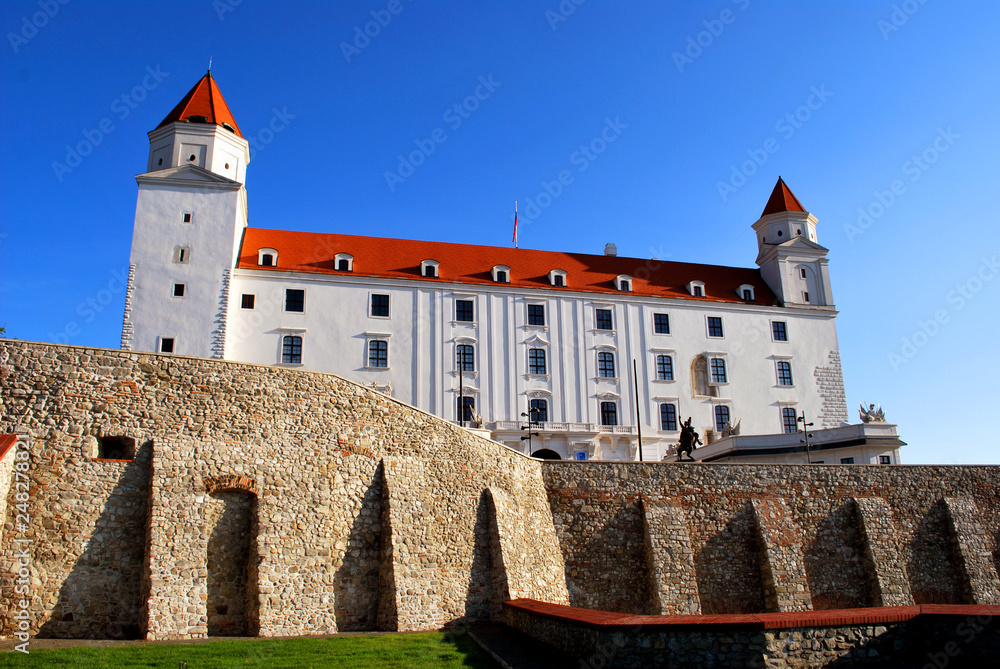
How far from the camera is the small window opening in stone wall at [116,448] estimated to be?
15.6m

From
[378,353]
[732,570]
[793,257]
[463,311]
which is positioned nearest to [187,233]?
[378,353]

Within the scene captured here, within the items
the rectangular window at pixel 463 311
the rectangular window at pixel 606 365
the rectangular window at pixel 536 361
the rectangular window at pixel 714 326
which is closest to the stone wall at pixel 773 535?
the rectangular window at pixel 606 365

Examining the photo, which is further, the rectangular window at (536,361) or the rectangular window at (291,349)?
the rectangular window at (536,361)

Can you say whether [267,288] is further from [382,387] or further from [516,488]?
[516,488]

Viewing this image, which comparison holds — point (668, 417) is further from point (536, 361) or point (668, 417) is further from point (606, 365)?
point (536, 361)

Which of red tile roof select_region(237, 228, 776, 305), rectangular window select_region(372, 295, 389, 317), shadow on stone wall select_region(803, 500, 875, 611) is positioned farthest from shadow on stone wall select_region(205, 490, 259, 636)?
red tile roof select_region(237, 228, 776, 305)

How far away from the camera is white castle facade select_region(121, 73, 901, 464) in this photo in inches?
1367

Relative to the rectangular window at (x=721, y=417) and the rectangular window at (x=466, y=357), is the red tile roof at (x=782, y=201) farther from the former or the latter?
the rectangular window at (x=466, y=357)

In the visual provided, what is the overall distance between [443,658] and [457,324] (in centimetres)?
2536

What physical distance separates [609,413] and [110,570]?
27.2 meters

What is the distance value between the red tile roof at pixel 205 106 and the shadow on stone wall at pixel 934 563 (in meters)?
33.9

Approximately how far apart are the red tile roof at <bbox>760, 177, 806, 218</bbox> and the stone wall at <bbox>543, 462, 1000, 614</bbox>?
23704mm

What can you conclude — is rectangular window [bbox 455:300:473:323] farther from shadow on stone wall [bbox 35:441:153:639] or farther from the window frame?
shadow on stone wall [bbox 35:441:153:639]

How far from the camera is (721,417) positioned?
132ft
